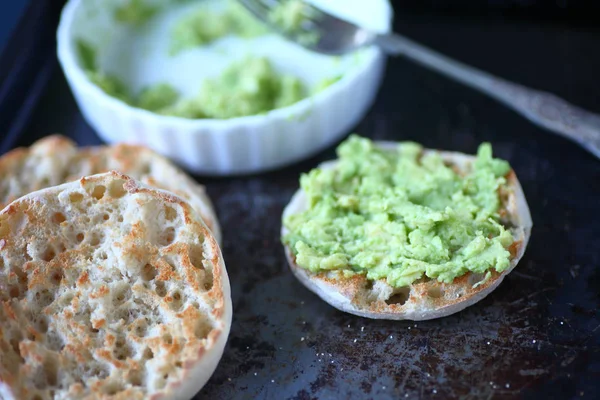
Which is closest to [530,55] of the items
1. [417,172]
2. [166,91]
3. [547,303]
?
[417,172]

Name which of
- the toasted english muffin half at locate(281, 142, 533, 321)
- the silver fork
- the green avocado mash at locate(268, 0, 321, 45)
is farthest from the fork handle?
the toasted english muffin half at locate(281, 142, 533, 321)

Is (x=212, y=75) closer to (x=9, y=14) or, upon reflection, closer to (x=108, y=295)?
(x=9, y=14)

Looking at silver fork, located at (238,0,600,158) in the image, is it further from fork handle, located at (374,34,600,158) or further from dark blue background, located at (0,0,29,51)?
dark blue background, located at (0,0,29,51)

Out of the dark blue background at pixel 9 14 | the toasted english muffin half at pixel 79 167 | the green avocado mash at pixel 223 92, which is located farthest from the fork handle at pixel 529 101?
the dark blue background at pixel 9 14

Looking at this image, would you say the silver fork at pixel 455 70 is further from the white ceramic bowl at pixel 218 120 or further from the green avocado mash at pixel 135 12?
the green avocado mash at pixel 135 12

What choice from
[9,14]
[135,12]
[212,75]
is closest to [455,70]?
[212,75]

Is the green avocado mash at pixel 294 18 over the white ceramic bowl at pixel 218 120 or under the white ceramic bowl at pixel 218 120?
over

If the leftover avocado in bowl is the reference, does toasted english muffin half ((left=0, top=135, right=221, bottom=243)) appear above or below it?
below
